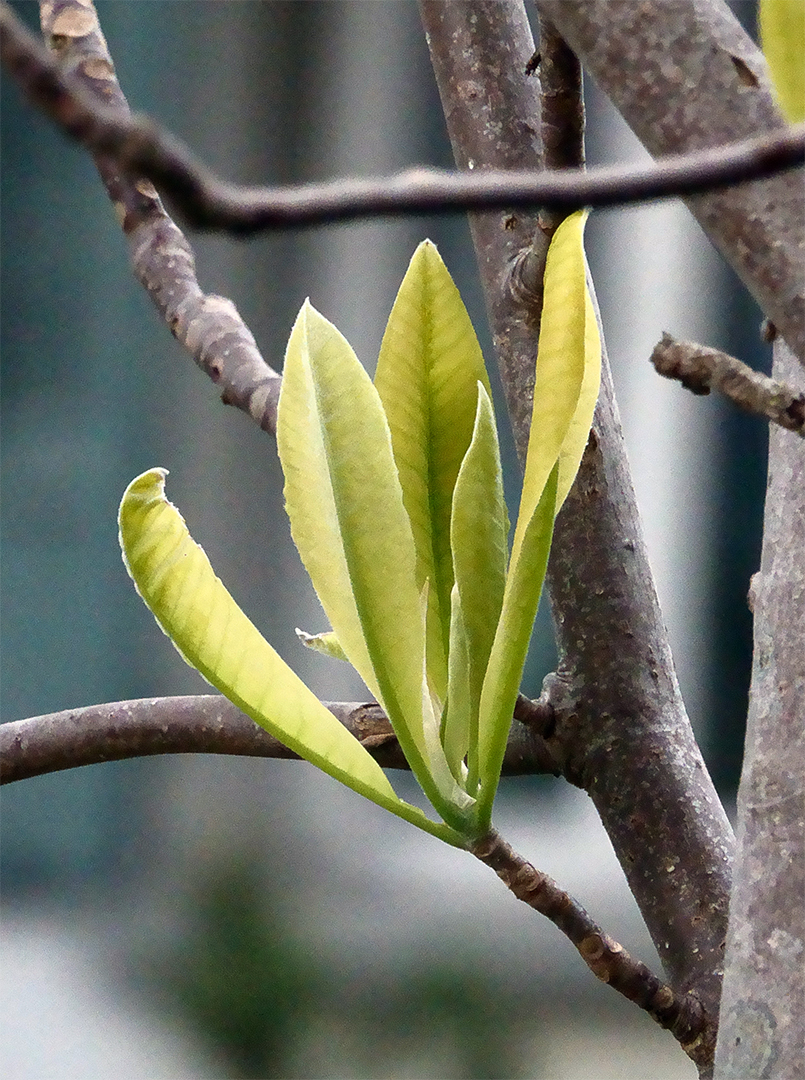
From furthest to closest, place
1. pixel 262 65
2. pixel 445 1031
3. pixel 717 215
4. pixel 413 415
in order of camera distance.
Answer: pixel 262 65 → pixel 445 1031 → pixel 413 415 → pixel 717 215

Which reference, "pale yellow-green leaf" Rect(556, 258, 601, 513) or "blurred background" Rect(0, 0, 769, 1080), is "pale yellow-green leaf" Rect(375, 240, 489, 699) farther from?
"blurred background" Rect(0, 0, 769, 1080)

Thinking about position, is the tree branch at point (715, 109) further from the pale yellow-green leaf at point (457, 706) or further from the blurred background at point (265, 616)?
the blurred background at point (265, 616)

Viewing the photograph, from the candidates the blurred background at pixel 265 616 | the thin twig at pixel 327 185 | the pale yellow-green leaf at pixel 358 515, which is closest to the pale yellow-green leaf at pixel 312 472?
the pale yellow-green leaf at pixel 358 515

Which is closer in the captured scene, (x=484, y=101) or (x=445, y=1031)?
(x=484, y=101)

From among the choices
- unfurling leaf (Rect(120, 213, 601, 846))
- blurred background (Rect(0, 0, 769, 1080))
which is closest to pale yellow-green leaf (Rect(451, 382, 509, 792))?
unfurling leaf (Rect(120, 213, 601, 846))

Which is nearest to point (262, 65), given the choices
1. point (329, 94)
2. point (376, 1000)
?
point (329, 94)

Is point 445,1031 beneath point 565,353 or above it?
beneath

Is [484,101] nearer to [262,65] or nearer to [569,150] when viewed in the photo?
[569,150]
